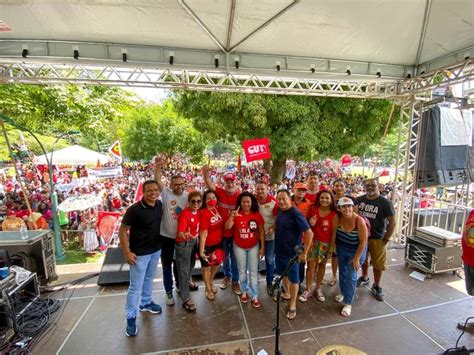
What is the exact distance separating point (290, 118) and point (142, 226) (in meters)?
6.69

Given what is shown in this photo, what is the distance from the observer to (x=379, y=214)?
3.78 metres

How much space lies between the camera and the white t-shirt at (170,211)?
11.5 ft

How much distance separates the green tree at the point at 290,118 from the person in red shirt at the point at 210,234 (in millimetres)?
5177

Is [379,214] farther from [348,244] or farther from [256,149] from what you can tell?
[256,149]

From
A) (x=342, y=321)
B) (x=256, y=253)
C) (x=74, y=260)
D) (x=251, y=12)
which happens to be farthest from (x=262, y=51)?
(x=74, y=260)

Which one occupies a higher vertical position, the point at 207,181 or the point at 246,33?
the point at 246,33

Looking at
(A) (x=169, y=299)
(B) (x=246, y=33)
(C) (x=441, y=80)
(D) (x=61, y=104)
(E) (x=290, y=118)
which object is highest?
(B) (x=246, y=33)

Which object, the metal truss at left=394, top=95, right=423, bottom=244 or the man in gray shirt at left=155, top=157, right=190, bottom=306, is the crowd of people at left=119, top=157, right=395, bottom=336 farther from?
the metal truss at left=394, top=95, right=423, bottom=244

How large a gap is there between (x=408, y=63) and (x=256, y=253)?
4.80 m

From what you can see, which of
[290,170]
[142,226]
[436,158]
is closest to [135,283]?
[142,226]

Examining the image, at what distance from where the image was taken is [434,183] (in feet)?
19.3

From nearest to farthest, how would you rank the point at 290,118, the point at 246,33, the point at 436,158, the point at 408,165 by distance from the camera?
1. the point at 246,33
2. the point at 436,158
3. the point at 408,165
4. the point at 290,118

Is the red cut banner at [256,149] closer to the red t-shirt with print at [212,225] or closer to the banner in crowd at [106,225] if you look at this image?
the red t-shirt with print at [212,225]

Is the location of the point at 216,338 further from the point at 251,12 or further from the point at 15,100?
the point at 15,100
